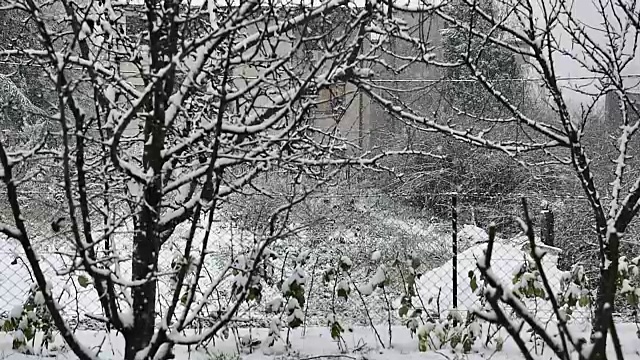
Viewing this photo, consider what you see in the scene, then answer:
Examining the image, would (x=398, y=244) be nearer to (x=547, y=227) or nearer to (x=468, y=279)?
(x=547, y=227)

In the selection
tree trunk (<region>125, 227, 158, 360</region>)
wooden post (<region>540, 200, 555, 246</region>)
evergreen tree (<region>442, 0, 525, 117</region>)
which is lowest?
tree trunk (<region>125, 227, 158, 360</region>)

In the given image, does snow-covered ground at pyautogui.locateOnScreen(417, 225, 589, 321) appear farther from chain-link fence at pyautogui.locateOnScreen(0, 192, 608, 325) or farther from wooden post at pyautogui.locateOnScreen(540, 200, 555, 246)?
wooden post at pyautogui.locateOnScreen(540, 200, 555, 246)

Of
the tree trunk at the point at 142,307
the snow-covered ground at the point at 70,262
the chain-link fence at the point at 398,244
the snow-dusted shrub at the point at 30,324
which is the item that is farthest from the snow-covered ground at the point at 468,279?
the tree trunk at the point at 142,307

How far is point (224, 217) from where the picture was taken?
256 inches

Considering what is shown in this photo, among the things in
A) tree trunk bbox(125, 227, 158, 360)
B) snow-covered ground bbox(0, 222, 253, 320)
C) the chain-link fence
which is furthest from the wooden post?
tree trunk bbox(125, 227, 158, 360)

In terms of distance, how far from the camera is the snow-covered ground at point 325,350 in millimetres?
3664

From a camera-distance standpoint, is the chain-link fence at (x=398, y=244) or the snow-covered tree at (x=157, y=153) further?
the chain-link fence at (x=398, y=244)

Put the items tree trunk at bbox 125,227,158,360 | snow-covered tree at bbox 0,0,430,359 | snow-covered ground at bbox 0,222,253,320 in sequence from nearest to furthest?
snow-covered tree at bbox 0,0,430,359 → tree trunk at bbox 125,227,158,360 → snow-covered ground at bbox 0,222,253,320

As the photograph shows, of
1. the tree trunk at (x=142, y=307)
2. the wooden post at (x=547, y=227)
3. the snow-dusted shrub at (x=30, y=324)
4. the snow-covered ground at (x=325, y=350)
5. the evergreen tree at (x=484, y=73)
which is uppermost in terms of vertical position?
the evergreen tree at (x=484, y=73)

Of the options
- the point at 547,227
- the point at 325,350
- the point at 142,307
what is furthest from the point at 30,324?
the point at 547,227

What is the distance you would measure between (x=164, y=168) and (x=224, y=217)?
461 cm

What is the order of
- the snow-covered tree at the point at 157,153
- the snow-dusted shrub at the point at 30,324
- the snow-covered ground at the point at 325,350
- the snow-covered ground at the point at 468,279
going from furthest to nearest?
1. the snow-covered ground at the point at 468,279
2. the snow-covered ground at the point at 325,350
3. the snow-dusted shrub at the point at 30,324
4. the snow-covered tree at the point at 157,153

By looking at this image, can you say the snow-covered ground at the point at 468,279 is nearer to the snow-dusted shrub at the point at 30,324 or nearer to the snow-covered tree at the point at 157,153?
the snow-dusted shrub at the point at 30,324

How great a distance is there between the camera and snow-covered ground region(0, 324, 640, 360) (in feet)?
12.0
